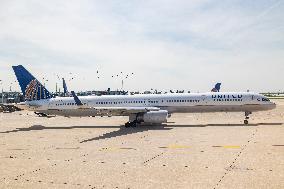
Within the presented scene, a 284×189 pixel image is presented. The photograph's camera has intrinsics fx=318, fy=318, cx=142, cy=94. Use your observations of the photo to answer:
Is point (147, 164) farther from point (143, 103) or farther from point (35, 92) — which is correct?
point (35, 92)

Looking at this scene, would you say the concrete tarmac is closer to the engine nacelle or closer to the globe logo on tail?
the engine nacelle

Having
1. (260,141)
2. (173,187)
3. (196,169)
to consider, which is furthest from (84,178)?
(260,141)

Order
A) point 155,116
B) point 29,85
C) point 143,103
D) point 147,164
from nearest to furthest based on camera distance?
point 147,164 < point 155,116 < point 143,103 < point 29,85

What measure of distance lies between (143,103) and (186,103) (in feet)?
18.1

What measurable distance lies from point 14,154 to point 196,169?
12260 mm

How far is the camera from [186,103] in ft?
129

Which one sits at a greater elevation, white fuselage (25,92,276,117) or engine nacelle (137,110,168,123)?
white fuselage (25,92,276,117)

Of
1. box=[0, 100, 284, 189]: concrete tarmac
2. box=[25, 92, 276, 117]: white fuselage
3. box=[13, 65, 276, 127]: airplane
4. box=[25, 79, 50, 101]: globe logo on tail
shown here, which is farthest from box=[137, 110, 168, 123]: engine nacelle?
box=[25, 79, 50, 101]: globe logo on tail

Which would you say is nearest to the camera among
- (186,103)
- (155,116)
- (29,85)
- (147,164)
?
(147,164)

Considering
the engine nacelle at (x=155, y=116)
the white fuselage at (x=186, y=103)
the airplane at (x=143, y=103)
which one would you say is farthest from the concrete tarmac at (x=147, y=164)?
the white fuselage at (x=186, y=103)

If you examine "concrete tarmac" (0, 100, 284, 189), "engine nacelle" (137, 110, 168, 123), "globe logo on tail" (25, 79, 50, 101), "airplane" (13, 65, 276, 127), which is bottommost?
"concrete tarmac" (0, 100, 284, 189)

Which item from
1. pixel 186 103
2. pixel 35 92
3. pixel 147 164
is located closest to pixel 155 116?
pixel 186 103

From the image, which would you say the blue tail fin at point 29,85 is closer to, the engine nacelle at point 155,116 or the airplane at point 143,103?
the airplane at point 143,103

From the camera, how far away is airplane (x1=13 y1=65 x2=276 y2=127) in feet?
124
